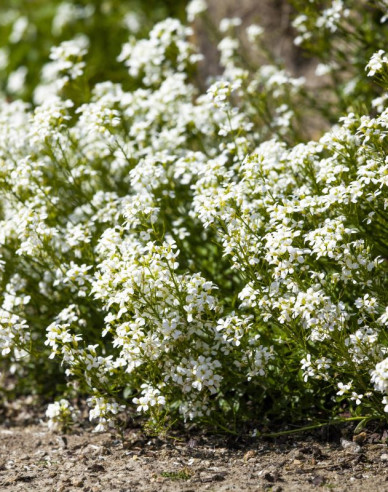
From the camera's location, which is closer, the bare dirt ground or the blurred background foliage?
the bare dirt ground

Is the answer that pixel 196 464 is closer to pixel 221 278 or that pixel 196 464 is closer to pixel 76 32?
pixel 221 278

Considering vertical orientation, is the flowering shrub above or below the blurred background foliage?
below

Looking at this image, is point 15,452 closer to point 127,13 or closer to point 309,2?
point 309,2

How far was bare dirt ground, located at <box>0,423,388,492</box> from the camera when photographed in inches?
158

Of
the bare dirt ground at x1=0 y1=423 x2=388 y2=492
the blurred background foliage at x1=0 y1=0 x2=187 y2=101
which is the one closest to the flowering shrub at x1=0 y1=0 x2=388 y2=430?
the bare dirt ground at x1=0 y1=423 x2=388 y2=492

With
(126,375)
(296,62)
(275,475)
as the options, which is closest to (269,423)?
(275,475)

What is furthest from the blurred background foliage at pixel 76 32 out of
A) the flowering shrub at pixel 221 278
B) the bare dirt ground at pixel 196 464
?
the bare dirt ground at pixel 196 464

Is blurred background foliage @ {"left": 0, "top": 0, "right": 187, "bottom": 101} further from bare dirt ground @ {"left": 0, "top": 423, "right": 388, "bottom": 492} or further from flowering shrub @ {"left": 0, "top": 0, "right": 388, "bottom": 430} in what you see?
bare dirt ground @ {"left": 0, "top": 423, "right": 388, "bottom": 492}

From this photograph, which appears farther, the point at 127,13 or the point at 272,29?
the point at 127,13

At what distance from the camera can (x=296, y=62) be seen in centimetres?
888

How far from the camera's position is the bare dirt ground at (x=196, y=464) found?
4.01 metres

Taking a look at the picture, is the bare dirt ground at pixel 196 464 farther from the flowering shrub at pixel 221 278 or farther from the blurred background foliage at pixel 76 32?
the blurred background foliage at pixel 76 32

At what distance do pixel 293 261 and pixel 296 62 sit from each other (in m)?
5.43

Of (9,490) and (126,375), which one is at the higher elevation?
(126,375)
